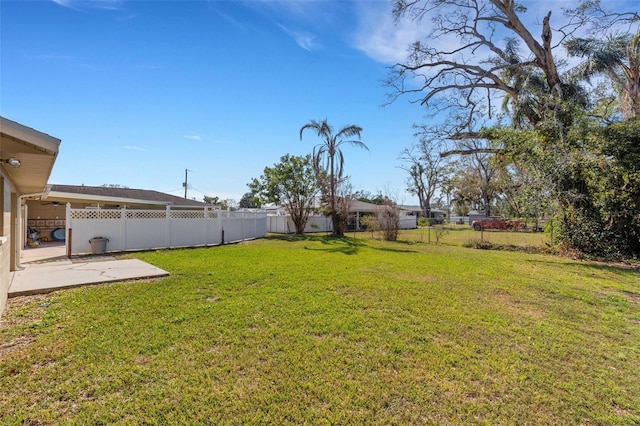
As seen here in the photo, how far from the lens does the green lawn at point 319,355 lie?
2398 mm

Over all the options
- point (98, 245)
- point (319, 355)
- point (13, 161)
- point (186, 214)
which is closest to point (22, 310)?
point (13, 161)

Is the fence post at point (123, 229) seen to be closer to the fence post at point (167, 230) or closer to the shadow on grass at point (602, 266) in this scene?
the fence post at point (167, 230)

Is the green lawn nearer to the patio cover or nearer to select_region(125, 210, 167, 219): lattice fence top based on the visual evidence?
the patio cover

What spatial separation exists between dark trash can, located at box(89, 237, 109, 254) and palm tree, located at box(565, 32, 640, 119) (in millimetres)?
19837

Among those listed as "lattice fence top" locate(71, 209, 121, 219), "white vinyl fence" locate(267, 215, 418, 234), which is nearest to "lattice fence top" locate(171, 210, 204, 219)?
"lattice fence top" locate(71, 209, 121, 219)

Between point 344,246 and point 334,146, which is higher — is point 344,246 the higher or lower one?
the lower one

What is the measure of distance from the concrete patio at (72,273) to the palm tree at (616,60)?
16.6 meters

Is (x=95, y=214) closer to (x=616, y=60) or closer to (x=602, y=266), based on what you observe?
→ (x=602, y=266)

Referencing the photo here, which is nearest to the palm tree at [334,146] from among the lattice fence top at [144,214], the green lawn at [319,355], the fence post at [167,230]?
the lattice fence top at [144,214]

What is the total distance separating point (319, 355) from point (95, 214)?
12.0 meters

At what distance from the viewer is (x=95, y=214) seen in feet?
37.4

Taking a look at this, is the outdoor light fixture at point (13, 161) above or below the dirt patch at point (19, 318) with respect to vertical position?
above

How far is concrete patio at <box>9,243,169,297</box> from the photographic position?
597 cm

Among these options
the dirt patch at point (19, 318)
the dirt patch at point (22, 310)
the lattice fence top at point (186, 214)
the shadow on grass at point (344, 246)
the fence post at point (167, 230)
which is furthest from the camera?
the lattice fence top at point (186, 214)
